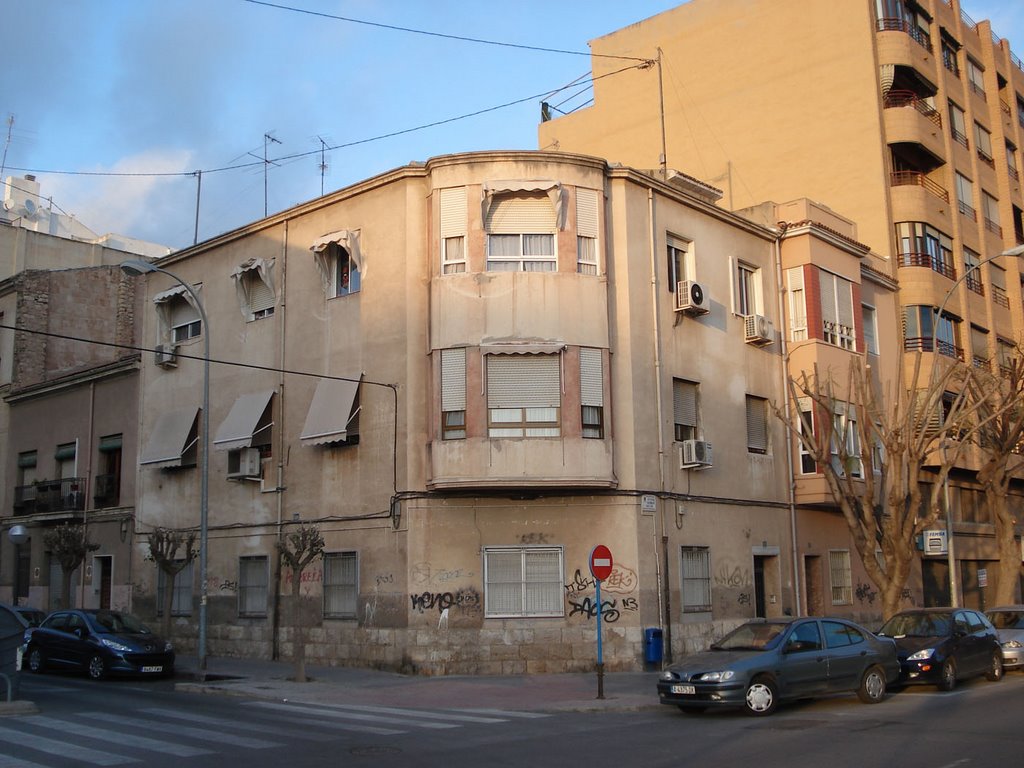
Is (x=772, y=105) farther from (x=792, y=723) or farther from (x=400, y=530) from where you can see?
(x=792, y=723)

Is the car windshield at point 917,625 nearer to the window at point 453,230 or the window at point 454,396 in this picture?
the window at point 454,396

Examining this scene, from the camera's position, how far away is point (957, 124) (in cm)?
3794

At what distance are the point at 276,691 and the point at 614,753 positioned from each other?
27.6ft

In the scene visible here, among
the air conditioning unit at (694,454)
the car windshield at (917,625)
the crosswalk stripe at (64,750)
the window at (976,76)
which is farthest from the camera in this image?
the window at (976,76)

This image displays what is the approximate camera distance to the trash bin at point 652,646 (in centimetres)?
2078

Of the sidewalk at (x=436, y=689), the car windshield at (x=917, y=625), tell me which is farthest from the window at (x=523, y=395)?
the car windshield at (x=917, y=625)

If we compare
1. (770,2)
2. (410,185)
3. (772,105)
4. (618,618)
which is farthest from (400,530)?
(770,2)

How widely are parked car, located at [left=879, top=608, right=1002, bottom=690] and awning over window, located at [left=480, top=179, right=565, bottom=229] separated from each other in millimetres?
10337

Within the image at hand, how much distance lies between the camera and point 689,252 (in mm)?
24641

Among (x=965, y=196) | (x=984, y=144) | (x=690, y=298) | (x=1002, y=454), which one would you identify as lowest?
(x=1002, y=454)

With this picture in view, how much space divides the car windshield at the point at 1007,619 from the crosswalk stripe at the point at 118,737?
1666 centimetres

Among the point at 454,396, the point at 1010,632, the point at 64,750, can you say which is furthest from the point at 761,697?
the point at 1010,632

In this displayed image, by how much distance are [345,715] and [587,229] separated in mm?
11506

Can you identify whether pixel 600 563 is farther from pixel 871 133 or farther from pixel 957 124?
pixel 957 124
